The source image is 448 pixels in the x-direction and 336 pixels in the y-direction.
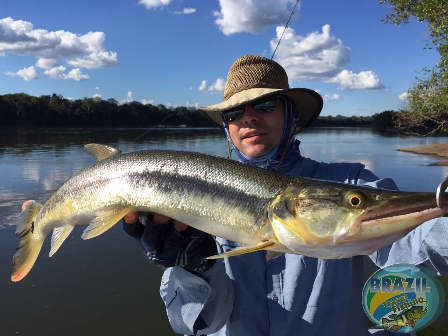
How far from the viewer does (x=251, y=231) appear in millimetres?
2492

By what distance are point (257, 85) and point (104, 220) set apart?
2.01 metres

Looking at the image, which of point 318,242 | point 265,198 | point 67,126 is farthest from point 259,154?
point 67,126

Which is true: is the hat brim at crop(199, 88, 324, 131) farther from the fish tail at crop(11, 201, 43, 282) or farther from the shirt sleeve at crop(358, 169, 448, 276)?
the fish tail at crop(11, 201, 43, 282)

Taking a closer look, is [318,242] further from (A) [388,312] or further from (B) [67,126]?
(B) [67,126]

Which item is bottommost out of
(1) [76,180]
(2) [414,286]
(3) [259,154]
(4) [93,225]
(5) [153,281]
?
(5) [153,281]

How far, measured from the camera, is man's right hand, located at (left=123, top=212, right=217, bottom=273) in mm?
2777

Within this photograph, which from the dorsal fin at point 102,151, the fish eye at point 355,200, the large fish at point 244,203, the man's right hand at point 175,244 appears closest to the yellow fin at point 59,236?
the large fish at point 244,203

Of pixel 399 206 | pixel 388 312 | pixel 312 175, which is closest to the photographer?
pixel 399 206

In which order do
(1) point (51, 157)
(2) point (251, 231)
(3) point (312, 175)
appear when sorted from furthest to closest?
(1) point (51, 157), (3) point (312, 175), (2) point (251, 231)

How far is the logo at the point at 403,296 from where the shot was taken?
8.34ft

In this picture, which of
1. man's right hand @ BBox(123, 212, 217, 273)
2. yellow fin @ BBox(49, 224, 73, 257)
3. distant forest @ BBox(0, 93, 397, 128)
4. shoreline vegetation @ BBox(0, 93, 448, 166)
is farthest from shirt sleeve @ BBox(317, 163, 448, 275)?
distant forest @ BBox(0, 93, 397, 128)

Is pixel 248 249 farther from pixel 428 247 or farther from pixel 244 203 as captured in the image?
pixel 428 247

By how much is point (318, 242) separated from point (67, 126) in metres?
103

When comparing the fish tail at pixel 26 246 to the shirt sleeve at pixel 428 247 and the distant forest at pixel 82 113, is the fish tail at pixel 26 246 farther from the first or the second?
the distant forest at pixel 82 113
